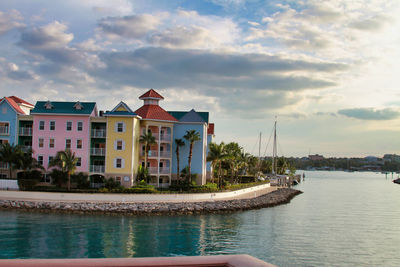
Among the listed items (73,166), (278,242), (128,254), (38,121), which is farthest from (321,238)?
(38,121)

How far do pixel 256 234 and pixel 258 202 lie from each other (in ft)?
57.5

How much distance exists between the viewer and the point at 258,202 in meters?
49.3

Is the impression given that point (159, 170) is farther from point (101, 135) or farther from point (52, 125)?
point (52, 125)

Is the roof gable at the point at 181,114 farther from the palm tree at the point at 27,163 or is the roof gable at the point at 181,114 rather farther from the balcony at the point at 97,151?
the palm tree at the point at 27,163

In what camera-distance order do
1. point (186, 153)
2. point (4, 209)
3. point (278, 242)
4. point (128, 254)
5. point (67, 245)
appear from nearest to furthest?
point (128, 254) < point (67, 245) < point (278, 242) < point (4, 209) < point (186, 153)

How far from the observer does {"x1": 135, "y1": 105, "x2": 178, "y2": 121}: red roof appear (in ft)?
168

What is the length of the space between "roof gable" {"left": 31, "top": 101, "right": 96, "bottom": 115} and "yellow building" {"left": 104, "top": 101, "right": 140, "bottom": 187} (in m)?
3.36

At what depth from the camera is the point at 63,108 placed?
49.5 m

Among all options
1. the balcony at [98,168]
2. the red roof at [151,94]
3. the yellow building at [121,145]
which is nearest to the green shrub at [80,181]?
the balcony at [98,168]

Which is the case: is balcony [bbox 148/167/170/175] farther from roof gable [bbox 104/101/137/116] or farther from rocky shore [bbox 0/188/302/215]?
rocky shore [bbox 0/188/302/215]

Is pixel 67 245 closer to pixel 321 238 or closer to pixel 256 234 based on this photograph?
pixel 256 234

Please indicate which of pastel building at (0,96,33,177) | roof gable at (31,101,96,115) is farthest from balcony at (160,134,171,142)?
pastel building at (0,96,33,177)

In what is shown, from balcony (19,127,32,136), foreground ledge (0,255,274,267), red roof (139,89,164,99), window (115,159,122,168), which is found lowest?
foreground ledge (0,255,274,267)

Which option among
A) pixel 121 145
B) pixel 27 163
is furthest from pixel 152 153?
pixel 27 163
